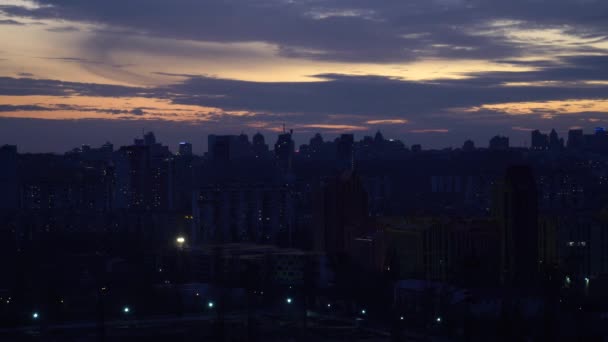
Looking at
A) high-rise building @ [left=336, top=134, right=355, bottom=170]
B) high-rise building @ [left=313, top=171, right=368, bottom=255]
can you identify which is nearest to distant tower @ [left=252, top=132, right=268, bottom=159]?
high-rise building @ [left=336, top=134, right=355, bottom=170]

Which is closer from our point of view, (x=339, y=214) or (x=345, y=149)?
(x=339, y=214)

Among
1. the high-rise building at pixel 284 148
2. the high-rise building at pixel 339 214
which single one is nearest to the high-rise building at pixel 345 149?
the high-rise building at pixel 284 148

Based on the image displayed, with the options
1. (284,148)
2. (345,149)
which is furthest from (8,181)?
(345,149)

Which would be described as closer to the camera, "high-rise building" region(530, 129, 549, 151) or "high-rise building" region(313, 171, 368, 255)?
"high-rise building" region(313, 171, 368, 255)

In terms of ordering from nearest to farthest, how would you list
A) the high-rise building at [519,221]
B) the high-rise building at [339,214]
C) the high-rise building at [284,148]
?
the high-rise building at [519,221]
the high-rise building at [339,214]
the high-rise building at [284,148]

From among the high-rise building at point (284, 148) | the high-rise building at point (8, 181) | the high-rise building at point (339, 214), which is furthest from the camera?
the high-rise building at point (284, 148)

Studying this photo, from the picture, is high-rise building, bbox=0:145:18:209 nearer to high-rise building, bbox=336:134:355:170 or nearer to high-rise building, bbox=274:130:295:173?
high-rise building, bbox=274:130:295:173

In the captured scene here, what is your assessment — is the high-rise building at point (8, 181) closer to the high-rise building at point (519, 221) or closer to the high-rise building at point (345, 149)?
the high-rise building at point (345, 149)

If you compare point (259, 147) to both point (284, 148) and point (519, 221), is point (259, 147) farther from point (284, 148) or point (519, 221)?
point (519, 221)

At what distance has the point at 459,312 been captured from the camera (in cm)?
1316

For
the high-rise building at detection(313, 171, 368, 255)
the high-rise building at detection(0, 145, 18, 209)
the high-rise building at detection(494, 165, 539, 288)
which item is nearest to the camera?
the high-rise building at detection(494, 165, 539, 288)

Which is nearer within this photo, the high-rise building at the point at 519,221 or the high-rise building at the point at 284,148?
the high-rise building at the point at 519,221

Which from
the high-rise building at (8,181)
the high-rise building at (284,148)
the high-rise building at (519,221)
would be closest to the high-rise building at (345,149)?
the high-rise building at (284,148)

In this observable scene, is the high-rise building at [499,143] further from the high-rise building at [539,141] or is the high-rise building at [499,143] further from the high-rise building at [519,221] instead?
the high-rise building at [519,221]
